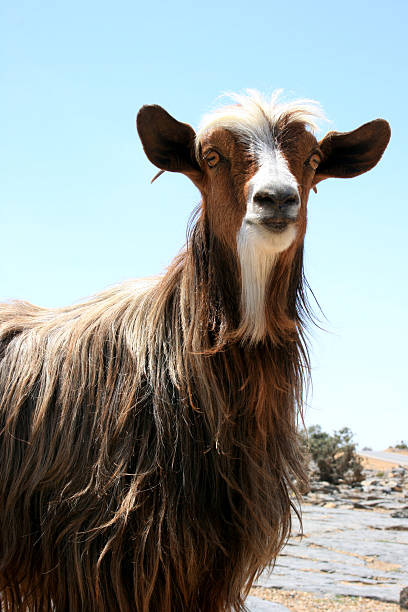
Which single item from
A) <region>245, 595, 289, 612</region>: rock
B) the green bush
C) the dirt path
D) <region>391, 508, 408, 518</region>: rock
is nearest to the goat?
<region>245, 595, 289, 612</region>: rock

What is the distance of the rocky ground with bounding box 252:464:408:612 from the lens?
6.61 m

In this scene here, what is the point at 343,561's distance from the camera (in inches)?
322

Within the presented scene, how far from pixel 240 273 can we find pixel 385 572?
5527mm

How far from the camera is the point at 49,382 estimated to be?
4.02 metres

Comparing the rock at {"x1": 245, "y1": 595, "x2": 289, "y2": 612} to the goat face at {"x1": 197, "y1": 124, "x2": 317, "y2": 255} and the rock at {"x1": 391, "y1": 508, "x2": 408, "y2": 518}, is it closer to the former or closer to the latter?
the goat face at {"x1": 197, "y1": 124, "x2": 317, "y2": 255}

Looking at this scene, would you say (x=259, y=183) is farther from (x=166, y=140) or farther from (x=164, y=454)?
(x=164, y=454)

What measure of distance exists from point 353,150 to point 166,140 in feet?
4.16

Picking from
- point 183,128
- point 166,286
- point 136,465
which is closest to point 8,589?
point 136,465

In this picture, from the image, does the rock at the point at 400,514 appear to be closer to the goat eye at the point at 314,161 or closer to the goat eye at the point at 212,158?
the goat eye at the point at 314,161

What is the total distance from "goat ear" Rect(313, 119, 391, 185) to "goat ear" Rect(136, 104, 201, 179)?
0.85 m

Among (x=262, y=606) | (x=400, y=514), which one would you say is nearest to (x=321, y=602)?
(x=262, y=606)

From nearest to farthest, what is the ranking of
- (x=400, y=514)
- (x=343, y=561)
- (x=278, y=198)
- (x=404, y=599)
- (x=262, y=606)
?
1. (x=278, y=198)
2. (x=262, y=606)
3. (x=404, y=599)
4. (x=343, y=561)
5. (x=400, y=514)

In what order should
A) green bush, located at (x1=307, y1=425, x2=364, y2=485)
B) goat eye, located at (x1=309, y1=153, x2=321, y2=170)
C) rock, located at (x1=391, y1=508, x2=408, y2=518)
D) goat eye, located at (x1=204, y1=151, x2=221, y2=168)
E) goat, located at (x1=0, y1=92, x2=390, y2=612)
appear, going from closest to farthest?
goat, located at (x1=0, y1=92, x2=390, y2=612) → goat eye, located at (x1=204, y1=151, x2=221, y2=168) → goat eye, located at (x1=309, y1=153, x2=321, y2=170) → rock, located at (x1=391, y1=508, x2=408, y2=518) → green bush, located at (x1=307, y1=425, x2=364, y2=485)

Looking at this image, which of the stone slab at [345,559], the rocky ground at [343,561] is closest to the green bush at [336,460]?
the rocky ground at [343,561]
